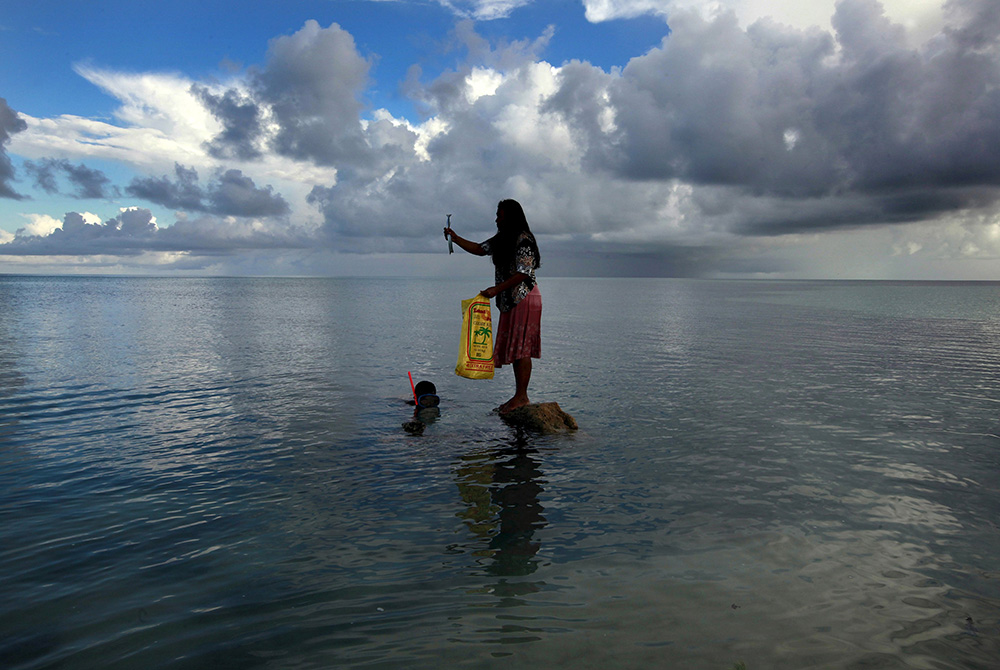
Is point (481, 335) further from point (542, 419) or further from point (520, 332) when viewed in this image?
point (542, 419)

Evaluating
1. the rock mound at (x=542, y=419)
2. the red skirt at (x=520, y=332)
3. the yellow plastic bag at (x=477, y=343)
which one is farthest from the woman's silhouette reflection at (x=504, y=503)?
the red skirt at (x=520, y=332)

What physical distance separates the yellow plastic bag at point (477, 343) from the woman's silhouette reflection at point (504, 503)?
154 centimetres

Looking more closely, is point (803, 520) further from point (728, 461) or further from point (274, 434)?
point (274, 434)

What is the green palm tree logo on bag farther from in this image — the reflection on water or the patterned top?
the reflection on water

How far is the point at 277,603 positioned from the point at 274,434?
5.50 meters

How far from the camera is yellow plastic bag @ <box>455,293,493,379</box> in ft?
31.4

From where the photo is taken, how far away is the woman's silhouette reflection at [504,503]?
16.4 ft

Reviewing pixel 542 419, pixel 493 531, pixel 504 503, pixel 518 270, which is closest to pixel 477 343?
pixel 518 270

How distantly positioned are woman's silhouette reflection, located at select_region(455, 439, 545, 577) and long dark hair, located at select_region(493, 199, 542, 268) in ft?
10.5

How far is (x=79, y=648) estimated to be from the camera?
3.73 meters

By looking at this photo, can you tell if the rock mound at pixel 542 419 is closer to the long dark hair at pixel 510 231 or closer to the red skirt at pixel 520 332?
the red skirt at pixel 520 332

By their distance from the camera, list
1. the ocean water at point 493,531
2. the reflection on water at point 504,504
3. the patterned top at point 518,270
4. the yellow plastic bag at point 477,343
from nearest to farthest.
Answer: the ocean water at point 493,531
the reflection on water at point 504,504
the patterned top at point 518,270
the yellow plastic bag at point 477,343

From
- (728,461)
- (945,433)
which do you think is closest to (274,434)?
(728,461)

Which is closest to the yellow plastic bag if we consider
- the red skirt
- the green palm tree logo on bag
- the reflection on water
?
the green palm tree logo on bag
